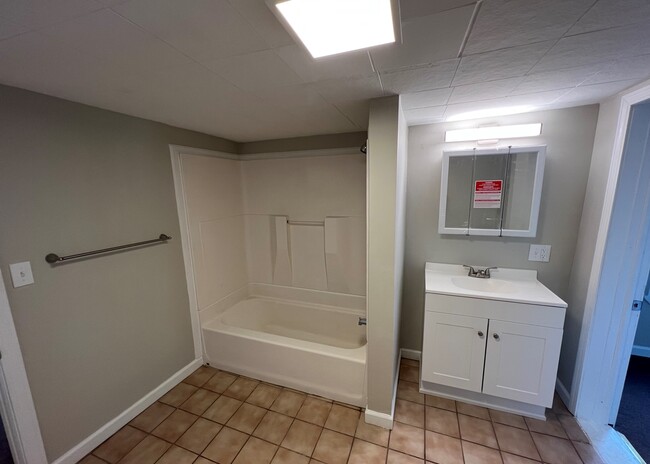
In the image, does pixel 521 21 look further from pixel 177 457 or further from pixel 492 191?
pixel 177 457

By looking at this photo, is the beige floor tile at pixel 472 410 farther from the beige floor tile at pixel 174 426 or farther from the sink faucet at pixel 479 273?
the beige floor tile at pixel 174 426

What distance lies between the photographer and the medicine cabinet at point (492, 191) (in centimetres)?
187

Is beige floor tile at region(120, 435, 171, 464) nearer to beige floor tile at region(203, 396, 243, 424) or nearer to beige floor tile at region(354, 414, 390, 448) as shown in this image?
beige floor tile at region(203, 396, 243, 424)

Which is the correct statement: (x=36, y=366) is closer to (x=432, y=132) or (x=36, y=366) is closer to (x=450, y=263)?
(x=450, y=263)

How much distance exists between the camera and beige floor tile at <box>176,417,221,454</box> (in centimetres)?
162

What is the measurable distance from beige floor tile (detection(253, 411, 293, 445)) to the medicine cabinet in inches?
73.2

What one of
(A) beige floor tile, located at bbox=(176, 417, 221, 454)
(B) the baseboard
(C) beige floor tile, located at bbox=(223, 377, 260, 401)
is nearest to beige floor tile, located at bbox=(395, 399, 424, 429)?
(C) beige floor tile, located at bbox=(223, 377, 260, 401)

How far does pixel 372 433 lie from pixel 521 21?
219 centimetres

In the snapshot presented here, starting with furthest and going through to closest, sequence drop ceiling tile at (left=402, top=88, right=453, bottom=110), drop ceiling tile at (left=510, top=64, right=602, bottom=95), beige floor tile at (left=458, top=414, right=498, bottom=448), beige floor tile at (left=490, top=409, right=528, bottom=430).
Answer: beige floor tile at (left=490, top=409, right=528, bottom=430), beige floor tile at (left=458, top=414, right=498, bottom=448), drop ceiling tile at (left=402, top=88, right=453, bottom=110), drop ceiling tile at (left=510, top=64, right=602, bottom=95)

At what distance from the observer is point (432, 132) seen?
2070mm

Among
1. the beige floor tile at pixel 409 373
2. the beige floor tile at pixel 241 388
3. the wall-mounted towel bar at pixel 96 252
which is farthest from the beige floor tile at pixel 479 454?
the wall-mounted towel bar at pixel 96 252

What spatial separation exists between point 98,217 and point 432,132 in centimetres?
244

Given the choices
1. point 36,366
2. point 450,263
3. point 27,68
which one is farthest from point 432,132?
point 36,366

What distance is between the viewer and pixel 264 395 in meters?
2.03
